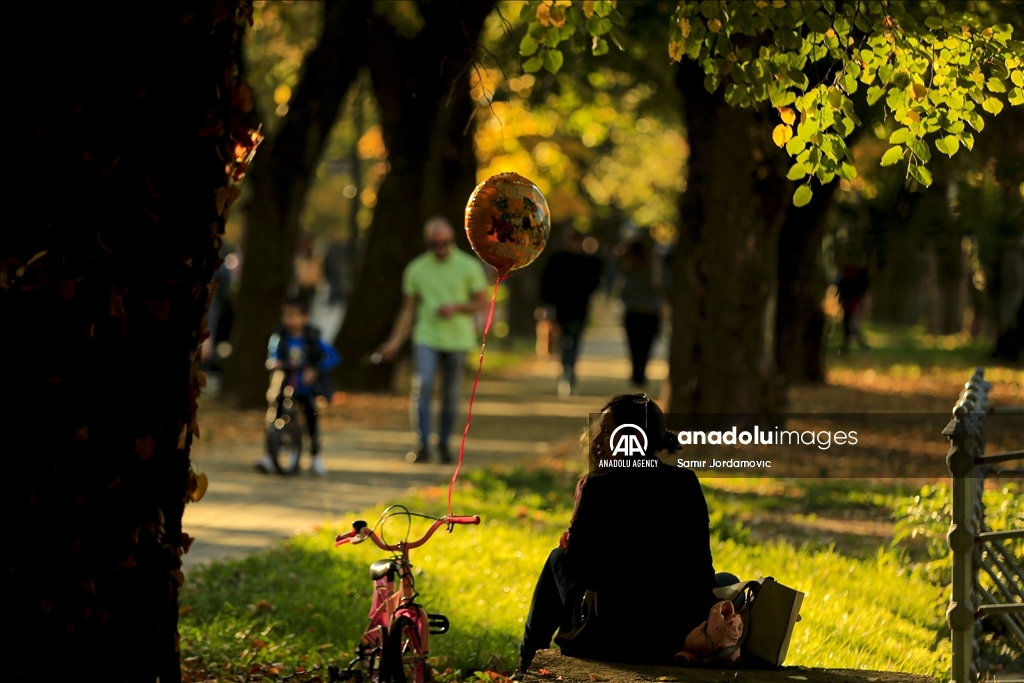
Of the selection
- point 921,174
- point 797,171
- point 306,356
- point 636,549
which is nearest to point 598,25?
point 797,171

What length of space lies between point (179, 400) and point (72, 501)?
45 centimetres

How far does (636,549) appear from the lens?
571 centimetres

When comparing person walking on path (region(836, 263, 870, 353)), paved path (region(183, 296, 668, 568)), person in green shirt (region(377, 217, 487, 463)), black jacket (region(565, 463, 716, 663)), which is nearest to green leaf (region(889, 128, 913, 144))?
black jacket (region(565, 463, 716, 663))

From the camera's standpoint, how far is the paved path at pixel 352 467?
1093 cm

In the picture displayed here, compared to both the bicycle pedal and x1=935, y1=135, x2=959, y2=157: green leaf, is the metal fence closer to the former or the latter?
x1=935, y1=135, x2=959, y2=157: green leaf

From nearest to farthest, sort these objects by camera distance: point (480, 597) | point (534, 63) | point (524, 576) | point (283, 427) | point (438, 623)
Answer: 1. point (438, 623)
2. point (534, 63)
3. point (480, 597)
4. point (524, 576)
5. point (283, 427)

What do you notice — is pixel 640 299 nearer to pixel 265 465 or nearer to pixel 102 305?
pixel 265 465

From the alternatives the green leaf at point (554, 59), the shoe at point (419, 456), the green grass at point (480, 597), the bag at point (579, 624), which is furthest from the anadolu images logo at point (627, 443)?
the shoe at point (419, 456)

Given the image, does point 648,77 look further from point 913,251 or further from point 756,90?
point 756,90

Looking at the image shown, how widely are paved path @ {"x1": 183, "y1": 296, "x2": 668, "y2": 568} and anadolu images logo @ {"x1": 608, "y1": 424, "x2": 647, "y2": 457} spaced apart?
8.47ft

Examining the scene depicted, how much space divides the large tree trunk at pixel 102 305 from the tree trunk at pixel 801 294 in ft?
48.8

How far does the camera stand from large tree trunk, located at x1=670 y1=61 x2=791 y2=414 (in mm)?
15031

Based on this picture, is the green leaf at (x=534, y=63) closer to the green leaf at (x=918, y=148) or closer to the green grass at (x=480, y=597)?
the green leaf at (x=918, y=148)

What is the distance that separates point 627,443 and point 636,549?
0.37 metres
